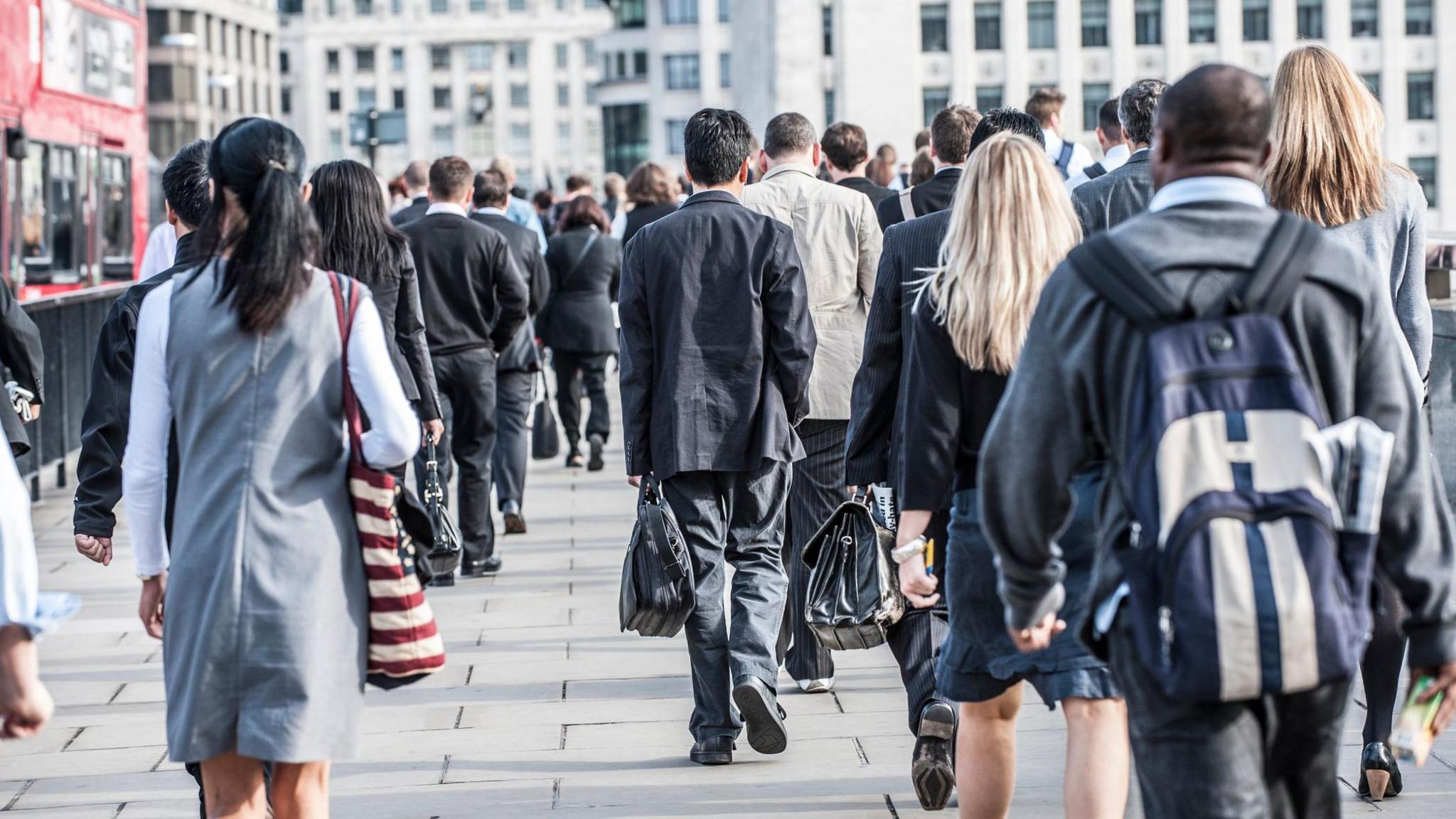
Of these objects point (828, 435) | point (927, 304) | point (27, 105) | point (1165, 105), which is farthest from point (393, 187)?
point (1165, 105)

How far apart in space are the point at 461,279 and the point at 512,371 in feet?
4.86

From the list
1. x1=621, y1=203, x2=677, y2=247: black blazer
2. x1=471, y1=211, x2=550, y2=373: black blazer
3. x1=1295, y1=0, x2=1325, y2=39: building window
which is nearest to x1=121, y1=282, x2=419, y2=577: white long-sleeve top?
x1=471, y1=211, x2=550, y2=373: black blazer

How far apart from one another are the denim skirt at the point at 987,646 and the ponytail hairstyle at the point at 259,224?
1.49 m

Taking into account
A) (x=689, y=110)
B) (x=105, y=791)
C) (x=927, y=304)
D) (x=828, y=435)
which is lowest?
(x=105, y=791)

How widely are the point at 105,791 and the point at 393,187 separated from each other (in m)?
11.4

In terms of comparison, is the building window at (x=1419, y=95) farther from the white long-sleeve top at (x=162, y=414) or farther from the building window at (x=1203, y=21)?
the white long-sleeve top at (x=162, y=414)

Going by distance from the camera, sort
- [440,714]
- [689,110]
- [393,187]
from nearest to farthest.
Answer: [440,714] < [393,187] < [689,110]

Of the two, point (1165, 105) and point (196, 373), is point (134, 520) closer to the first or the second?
point (196, 373)

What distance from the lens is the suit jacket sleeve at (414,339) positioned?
788cm

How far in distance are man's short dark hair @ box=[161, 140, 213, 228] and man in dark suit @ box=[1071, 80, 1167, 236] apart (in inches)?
104

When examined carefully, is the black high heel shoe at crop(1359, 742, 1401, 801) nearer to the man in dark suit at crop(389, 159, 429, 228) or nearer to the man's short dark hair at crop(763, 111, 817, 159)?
the man's short dark hair at crop(763, 111, 817, 159)

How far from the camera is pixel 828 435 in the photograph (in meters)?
7.01

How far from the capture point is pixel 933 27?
82.1 meters

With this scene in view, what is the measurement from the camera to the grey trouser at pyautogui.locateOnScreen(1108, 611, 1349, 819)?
2.84 meters
